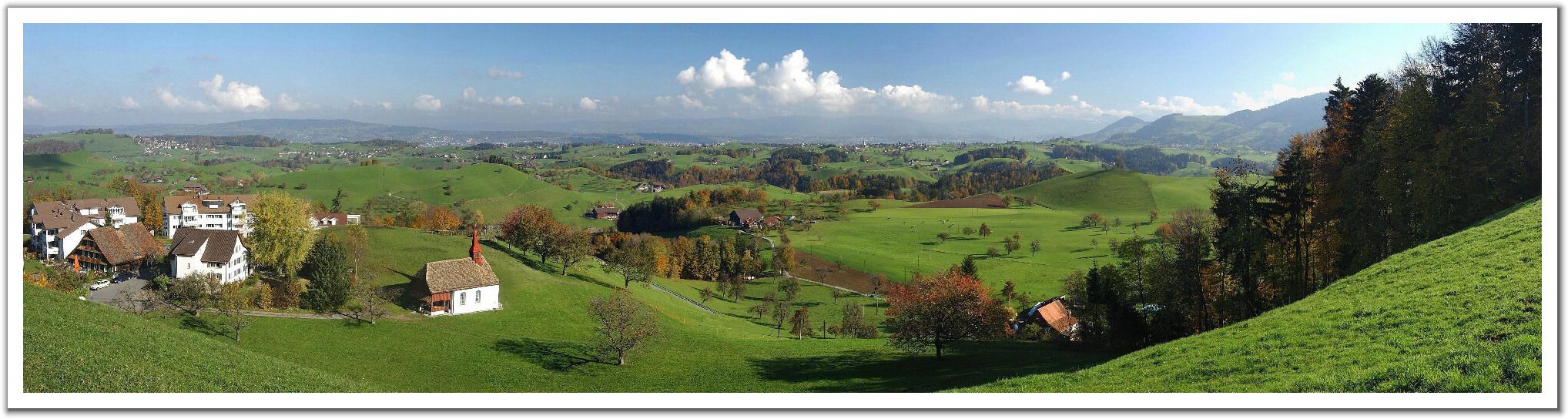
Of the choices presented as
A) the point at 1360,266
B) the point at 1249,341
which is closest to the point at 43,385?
the point at 1249,341

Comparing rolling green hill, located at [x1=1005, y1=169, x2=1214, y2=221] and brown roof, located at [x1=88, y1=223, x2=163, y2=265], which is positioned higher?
rolling green hill, located at [x1=1005, y1=169, x2=1214, y2=221]

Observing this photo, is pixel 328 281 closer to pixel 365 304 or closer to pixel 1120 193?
pixel 365 304

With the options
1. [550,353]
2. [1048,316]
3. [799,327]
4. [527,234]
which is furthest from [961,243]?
[550,353]

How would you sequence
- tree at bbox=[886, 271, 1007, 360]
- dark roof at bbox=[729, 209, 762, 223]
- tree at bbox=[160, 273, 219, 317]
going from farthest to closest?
dark roof at bbox=[729, 209, 762, 223]
tree at bbox=[160, 273, 219, 317]
tree at bbox=[886, 271, 1007, 360]

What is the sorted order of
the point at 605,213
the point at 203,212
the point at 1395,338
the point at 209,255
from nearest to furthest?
the point at 1395,338 → the point at 209,255 → the point at 203,212 → the point at 605,213

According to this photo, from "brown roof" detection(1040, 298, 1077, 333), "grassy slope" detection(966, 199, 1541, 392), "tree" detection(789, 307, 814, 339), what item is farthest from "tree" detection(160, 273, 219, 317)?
"brown roof" detection(1040, 298, 1077, 333)

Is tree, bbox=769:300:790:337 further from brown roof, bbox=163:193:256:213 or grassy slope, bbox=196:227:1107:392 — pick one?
brown roof, bbox=163:193:256:213
